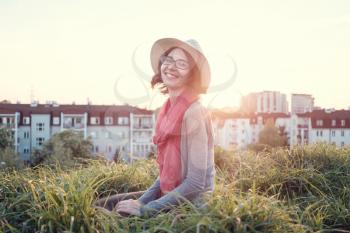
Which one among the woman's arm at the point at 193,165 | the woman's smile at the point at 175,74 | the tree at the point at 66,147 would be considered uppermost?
the woman's smile at the point at 175,74

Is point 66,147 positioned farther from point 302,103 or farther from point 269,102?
point 269,102

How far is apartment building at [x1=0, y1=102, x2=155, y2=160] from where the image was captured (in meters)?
47.6

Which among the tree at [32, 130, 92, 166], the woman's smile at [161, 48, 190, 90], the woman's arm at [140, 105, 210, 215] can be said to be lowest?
the tree at [32, 130, 92, 166]

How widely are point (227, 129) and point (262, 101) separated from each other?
10.2 metres

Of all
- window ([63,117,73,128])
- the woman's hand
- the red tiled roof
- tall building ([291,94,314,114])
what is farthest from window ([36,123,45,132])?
the woman's hand

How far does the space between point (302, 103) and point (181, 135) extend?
5863cm

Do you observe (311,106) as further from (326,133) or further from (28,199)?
(28,199)

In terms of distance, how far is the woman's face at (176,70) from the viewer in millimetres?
3357

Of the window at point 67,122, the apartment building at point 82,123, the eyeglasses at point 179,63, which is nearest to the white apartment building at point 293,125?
the apartment building at point 82,123

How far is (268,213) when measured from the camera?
9.13 feet

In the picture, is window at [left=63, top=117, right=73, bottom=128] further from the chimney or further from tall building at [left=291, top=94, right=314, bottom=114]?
tall building at [left=291, top=94, right=314, bottom=114]

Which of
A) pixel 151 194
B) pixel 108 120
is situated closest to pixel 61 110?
pixel 108 120

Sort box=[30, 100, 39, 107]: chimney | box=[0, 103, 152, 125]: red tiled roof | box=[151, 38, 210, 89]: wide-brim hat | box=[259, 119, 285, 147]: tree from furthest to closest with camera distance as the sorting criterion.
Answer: box=[30, 100, 39, 107]: chimney → box=[0, 103, 152, 125]: red tiled roof → box=[259, 119, 285, 147]: tree → box=[151, 38, 210, 89]: wide-brim hat

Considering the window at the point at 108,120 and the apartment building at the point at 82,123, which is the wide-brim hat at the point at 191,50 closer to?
the apartment building at the point at 82,123
